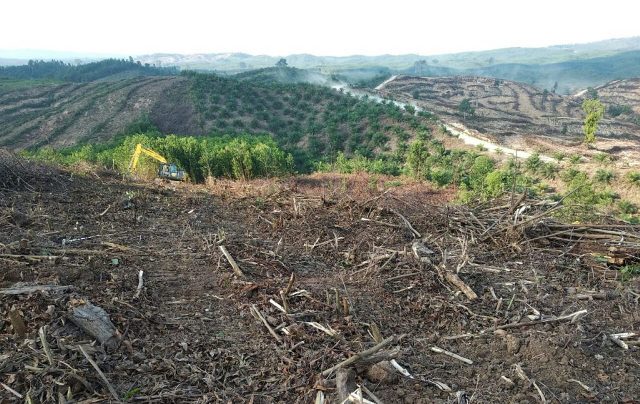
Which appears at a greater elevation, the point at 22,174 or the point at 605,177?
the point at 22,174

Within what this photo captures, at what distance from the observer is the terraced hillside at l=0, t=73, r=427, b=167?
4212 centimetres

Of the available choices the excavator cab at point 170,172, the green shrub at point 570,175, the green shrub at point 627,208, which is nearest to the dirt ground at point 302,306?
the excavator cab at point 170,172

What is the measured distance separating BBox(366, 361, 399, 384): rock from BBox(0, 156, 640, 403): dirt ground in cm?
1

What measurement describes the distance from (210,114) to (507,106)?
50.0m

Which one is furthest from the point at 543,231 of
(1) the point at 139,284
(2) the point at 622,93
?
(2) the point at 622,93

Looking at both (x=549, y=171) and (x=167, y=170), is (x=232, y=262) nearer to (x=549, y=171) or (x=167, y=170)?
(x=167, y=170)

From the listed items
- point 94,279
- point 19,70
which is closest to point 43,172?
point 94,279

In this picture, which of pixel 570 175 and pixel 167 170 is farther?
pixel 570 175

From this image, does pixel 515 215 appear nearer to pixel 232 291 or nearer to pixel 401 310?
pixel 401 310

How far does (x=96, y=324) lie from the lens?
416 centimetres

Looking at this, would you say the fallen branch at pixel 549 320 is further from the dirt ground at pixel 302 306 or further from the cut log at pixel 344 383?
the cut log at pixel 344 383

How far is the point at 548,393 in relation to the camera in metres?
3.84

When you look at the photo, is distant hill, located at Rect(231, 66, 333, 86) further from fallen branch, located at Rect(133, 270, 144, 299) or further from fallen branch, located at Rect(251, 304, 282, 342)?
fallen branch, located at Rect(251, 304, 282, 342)

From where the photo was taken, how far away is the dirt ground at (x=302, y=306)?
151 inches
